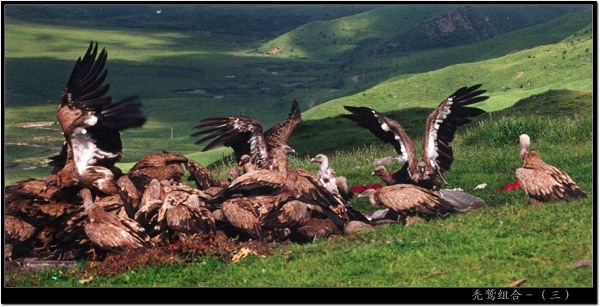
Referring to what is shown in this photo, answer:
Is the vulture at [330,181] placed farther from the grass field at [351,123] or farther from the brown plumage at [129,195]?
the brown plumage at [129,195]

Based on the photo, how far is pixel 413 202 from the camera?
18.0 m

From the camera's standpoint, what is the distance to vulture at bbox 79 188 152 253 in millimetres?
16594

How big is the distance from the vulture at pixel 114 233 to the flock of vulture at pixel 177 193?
2cm

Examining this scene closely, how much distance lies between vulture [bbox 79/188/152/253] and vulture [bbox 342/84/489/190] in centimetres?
519

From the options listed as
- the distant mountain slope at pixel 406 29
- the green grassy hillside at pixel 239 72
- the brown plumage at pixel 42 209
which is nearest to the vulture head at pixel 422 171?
the brown plumage at pixel 42 209

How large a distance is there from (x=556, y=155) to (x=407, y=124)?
36.7 ft

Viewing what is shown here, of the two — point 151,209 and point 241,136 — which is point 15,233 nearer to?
point 151,209

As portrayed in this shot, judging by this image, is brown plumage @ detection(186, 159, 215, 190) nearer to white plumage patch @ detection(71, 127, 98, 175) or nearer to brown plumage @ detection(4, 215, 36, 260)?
white plumage patch @ detection(71, 127, 98, 175)

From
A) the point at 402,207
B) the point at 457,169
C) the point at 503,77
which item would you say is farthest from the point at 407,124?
the point at 402,207

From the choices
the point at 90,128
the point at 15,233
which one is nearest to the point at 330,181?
the point at 90,128

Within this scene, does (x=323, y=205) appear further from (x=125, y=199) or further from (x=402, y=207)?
(x=125, y=199)

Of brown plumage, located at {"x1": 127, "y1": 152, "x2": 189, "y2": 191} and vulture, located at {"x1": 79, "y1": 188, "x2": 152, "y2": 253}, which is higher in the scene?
brown plumage, located at {"x1": 127, "y1": 152, "x2": 189, "y2": 191}


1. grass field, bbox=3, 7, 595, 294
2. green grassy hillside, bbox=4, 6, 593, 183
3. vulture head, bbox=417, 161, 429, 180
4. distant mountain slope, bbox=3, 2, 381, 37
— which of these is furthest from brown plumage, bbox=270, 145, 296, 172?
distant mountain slope, bbox=3, 2, 381, 37

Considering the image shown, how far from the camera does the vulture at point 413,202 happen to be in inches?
708
